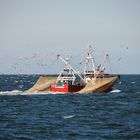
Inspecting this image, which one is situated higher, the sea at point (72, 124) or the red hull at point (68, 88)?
the red hull at point (68, 88)

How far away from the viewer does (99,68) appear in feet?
420

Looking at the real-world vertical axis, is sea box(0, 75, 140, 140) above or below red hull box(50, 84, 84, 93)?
below

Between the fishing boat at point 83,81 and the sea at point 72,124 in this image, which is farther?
the fishing boat at point 83,81

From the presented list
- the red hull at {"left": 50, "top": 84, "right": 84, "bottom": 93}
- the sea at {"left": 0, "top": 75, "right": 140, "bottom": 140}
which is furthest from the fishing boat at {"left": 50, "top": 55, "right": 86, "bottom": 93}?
the sea at {"left": 0, "top": 75, "right": 140, "bottom": 140}

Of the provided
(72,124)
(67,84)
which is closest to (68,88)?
(67,84)

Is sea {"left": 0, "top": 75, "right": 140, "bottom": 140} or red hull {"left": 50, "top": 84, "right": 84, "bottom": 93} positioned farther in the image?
red hull {"left": 50, "top": 84, "right": 84, "bottom": 93}

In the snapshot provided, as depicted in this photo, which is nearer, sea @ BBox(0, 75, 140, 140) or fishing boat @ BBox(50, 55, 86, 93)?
sea @ BBox(0, 75, 140, 140)

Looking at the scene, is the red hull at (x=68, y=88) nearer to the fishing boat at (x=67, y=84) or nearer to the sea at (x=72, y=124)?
the fishing boat at (x=67, y=84)

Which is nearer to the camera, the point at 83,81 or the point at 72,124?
the point at 72,124

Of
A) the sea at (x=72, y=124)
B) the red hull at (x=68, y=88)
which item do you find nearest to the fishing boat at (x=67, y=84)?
the red hull at (x=68, y=88)

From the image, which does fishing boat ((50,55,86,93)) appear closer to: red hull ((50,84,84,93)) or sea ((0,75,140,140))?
red hull ((50,84,84,93))

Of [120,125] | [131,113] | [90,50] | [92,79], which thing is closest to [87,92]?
[92,79]

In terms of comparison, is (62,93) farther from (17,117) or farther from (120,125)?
(120,125)

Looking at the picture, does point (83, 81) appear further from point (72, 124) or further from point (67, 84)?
point (72, 124)
